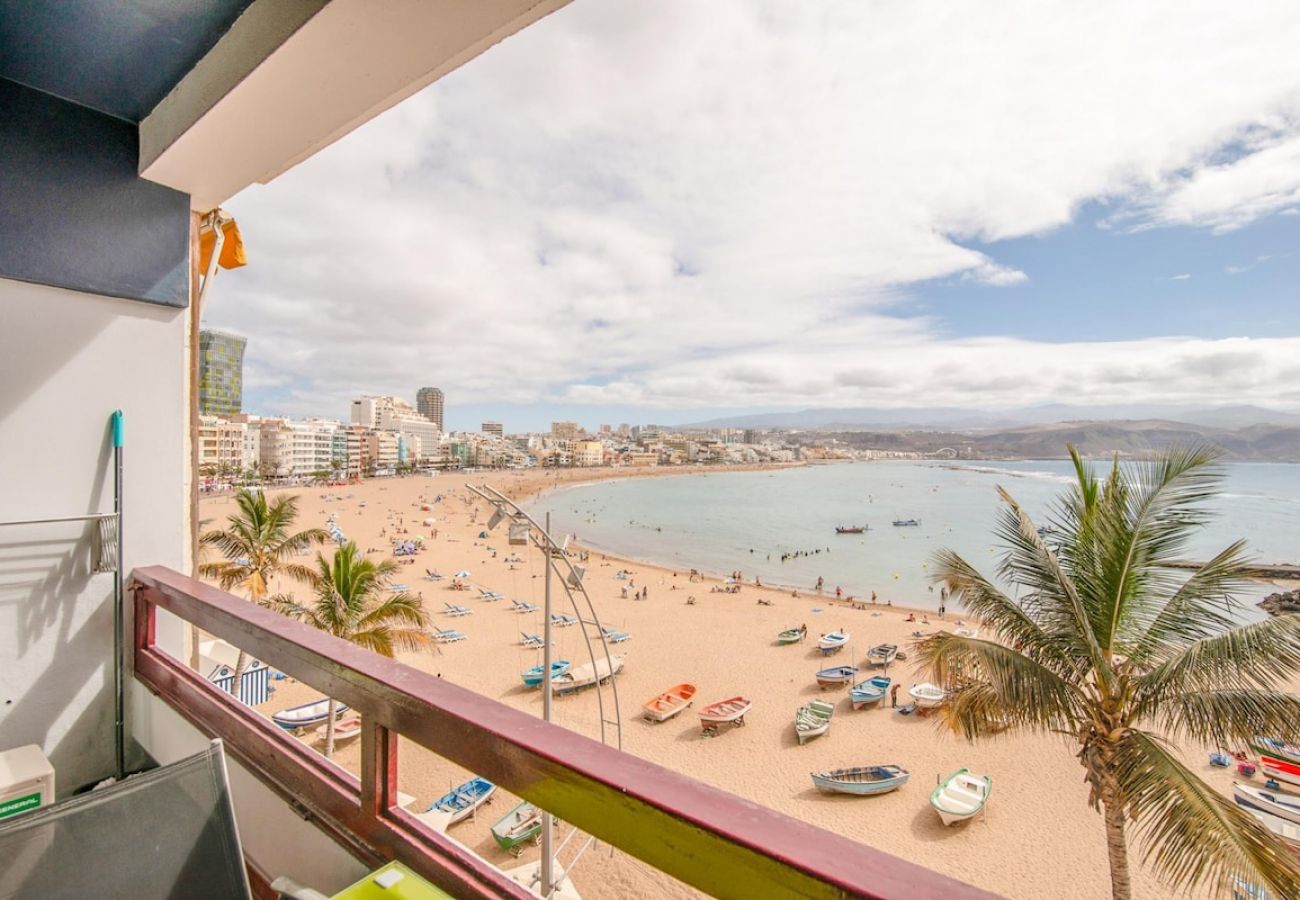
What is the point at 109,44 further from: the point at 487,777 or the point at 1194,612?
the point at 1194,612

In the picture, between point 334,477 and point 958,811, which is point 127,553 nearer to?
point 958,811

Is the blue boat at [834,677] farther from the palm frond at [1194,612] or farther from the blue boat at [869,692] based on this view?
the palm frond at [1194,612]

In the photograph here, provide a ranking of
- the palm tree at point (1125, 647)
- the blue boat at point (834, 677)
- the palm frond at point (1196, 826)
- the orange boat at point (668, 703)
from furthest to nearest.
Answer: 1. the blue boat at point (834, 677)
2. the orange boat at point (668, 703)
3. the palm tree at point (1125, 647)
4. the palm frond at point (1196, 826)

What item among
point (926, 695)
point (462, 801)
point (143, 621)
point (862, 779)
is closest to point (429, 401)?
point (926, 695)

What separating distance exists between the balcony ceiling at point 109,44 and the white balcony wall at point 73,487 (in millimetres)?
629

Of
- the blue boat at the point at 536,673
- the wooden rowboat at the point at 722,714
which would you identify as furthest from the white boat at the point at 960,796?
the blue boat at the point at 536,673

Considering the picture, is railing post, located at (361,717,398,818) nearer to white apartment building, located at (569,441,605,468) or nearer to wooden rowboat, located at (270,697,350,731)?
wooden rowboat, located at (270,697,350,731)

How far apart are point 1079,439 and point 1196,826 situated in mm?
79429

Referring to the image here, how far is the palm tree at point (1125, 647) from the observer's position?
171 inches

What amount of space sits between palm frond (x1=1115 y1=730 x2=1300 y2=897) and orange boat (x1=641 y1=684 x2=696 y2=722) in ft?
24.1

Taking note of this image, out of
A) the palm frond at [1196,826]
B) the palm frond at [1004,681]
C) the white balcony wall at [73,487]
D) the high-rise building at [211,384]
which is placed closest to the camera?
the white balcony wall at [73,487]

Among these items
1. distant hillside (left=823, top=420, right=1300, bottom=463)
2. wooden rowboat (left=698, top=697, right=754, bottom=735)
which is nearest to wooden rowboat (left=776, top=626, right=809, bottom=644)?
wooden rowboat (left=698, top=697, right=754, bottom=735)

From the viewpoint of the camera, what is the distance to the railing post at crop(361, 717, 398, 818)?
3.69 ft

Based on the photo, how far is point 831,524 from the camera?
4281 cm
